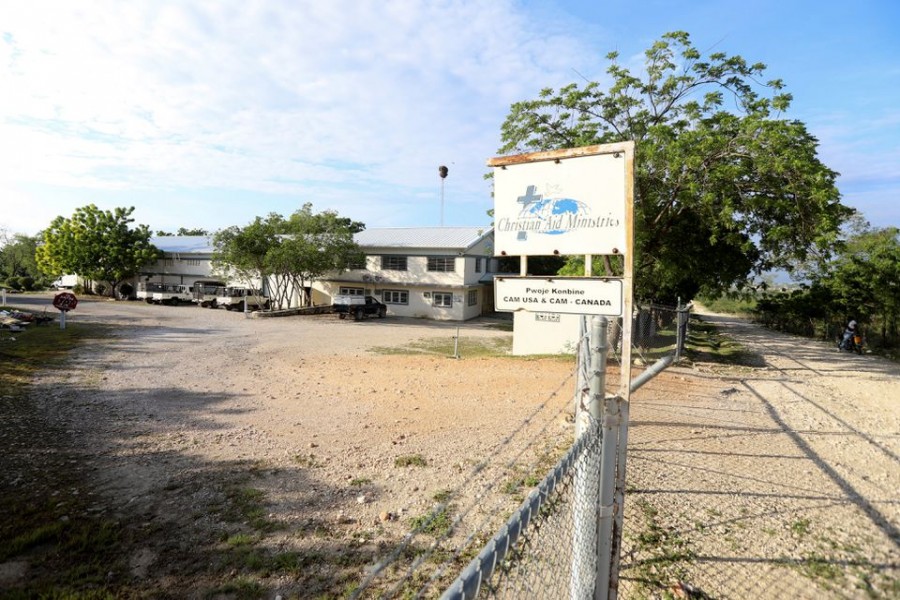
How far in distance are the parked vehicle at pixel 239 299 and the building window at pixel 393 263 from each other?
882 centimetres

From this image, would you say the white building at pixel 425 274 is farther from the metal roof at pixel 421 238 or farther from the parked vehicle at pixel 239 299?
the parked vehicle at pixel 239 299

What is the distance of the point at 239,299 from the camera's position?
3325 centimetres

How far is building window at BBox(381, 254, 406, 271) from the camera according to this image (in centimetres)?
3394

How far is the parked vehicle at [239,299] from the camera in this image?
1304 inches

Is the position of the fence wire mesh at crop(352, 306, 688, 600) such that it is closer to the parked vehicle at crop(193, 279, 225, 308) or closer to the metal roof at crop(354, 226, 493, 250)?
the metal roof at crop(354, 226, 493, 250)

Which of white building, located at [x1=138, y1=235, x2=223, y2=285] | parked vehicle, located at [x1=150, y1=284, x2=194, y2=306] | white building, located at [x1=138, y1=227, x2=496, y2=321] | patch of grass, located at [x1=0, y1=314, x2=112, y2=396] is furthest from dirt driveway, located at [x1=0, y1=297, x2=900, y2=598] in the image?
white building, located at [x1=138, y1=235, x2=223, y2=285]

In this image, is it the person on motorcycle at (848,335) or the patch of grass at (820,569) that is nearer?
→ the patch of grass at (820,569)

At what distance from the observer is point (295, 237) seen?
99.3 ft

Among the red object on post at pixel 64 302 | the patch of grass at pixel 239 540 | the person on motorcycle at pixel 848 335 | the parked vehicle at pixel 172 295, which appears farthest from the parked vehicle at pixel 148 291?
the person on motorcycle at pixel 848 335

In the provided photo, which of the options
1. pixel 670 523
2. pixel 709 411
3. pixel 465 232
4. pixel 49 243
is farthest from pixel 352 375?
pixel 49 243

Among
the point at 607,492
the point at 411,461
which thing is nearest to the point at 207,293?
the point at 411,461

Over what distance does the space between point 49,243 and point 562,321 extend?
45.3 m

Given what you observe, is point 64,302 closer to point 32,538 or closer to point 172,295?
point 172,295

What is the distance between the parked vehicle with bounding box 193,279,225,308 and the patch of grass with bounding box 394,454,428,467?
31.9 meters
